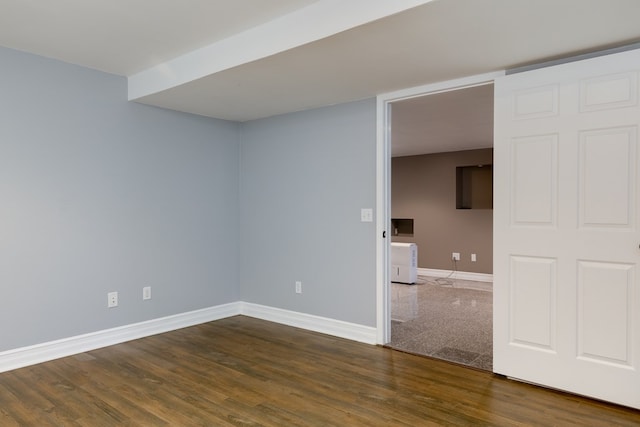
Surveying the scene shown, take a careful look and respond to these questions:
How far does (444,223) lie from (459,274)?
0.90 m

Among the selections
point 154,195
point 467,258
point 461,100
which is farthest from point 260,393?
point 467,258

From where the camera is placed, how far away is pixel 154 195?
3.90m

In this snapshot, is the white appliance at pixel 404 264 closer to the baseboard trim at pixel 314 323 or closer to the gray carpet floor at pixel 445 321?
the gray carpet floor at pixel 445 321

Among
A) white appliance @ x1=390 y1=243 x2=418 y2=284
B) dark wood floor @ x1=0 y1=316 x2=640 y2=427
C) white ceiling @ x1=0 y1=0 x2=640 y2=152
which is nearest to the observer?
white ceiling @ x1=0 y1=0 x2=640 y2=152

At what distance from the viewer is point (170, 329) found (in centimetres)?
398

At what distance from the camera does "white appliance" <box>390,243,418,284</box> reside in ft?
22.1

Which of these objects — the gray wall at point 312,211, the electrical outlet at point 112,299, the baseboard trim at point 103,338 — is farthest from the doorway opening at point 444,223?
the electrical outlet at point 112,299

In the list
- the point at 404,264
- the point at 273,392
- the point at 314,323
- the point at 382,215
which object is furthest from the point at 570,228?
the point at 404,264

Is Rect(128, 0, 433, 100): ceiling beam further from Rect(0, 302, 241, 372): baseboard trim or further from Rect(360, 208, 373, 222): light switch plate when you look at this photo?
Rect(0, 302, 241, 372): baseboard trim

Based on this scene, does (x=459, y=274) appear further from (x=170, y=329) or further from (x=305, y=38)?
(x=305, y=38)

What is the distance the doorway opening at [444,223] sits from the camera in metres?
3.77

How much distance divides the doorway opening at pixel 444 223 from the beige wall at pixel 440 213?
2cm

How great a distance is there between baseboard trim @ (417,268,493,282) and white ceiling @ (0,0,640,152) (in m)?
4.62

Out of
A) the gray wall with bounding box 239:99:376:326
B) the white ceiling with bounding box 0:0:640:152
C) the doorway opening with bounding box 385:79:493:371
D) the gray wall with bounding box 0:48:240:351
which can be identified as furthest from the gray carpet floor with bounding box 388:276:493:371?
the white ceiling with bounding box 0:0:640:152
